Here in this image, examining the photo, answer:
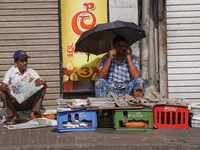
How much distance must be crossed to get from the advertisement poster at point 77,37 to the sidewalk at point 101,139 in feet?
5.81

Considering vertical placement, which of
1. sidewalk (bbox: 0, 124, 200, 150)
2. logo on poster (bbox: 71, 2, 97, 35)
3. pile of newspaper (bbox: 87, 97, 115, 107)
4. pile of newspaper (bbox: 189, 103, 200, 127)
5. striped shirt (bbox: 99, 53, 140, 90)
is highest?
logo on poster (bbox: 71, 2, 97, 35)

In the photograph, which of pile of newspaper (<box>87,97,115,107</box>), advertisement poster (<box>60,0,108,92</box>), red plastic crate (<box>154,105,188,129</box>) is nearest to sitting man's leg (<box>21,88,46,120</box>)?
advertisement poster (<box>60,0,108,92</box>)

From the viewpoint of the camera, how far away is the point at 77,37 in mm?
7137

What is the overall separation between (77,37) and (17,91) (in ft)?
6.13

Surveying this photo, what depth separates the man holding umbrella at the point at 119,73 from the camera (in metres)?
5.89

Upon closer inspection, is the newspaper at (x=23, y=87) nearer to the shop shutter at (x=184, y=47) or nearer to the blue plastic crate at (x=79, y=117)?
the blue plastic crate at (x=79, y=117)

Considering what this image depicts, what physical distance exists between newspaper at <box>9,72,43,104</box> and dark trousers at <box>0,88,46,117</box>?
0.18 metres

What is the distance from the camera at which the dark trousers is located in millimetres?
6103

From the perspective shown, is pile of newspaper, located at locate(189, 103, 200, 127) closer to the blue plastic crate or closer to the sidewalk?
the sidewalk

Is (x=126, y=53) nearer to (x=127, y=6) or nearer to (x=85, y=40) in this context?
(x=85, y=40)

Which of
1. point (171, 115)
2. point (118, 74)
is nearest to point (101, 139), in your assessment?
point (171, 115)

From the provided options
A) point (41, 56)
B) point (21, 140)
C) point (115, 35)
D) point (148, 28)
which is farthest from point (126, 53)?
point (21, 140)

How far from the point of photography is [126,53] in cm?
614

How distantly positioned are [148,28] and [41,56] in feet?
7.86
